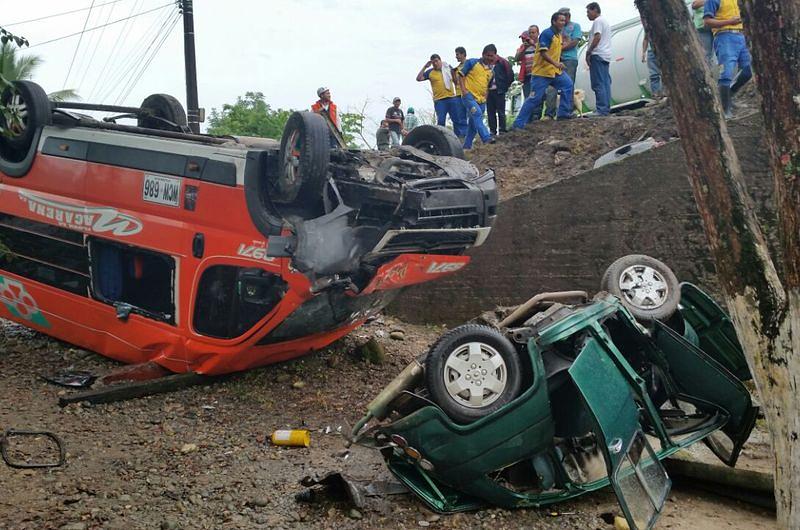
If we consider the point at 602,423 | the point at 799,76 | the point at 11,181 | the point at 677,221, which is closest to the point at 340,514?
the point at 602,423

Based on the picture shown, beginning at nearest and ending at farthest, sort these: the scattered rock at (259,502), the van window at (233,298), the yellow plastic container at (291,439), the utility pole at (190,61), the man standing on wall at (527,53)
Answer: the scattered rock at (259,502) < the yellow plastic container at (291,439) < the van window at (233,298) < the man standing on wall at (527,53) < the utility pole at (190,61)

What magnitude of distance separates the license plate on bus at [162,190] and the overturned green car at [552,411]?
222 cm

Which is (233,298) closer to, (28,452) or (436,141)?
(28,452)

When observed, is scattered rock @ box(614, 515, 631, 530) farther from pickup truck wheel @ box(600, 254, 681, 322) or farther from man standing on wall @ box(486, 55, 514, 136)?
man standing on wall @ box(486, 55, 514, 136)

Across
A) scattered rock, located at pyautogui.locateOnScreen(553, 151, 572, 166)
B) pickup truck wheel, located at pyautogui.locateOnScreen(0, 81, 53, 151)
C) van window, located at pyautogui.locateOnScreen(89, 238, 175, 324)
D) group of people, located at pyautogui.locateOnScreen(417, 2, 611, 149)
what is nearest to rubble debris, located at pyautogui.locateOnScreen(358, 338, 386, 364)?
van window, located at pyautogui.locateOnScreen(89, 238, 175, 324)

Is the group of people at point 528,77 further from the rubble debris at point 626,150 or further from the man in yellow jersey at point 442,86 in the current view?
the rubble debris at point 626,150

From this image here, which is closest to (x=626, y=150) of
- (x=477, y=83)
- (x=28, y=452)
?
(x=477, y=83)

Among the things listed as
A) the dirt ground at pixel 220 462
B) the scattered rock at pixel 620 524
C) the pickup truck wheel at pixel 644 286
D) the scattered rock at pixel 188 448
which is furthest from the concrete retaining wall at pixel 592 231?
the scattered rock at pixel 188 448

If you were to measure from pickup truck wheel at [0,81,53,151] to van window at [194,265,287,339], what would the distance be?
2091 mm

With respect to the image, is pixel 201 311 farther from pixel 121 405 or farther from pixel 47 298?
pixel 47 298

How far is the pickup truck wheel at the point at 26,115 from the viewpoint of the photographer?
5.67 meters

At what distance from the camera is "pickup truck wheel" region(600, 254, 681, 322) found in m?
4.30

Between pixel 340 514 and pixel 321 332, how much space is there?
182 cm

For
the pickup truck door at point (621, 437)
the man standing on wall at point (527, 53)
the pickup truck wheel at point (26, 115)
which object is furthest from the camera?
the man standing on wall at point (527, 53)
